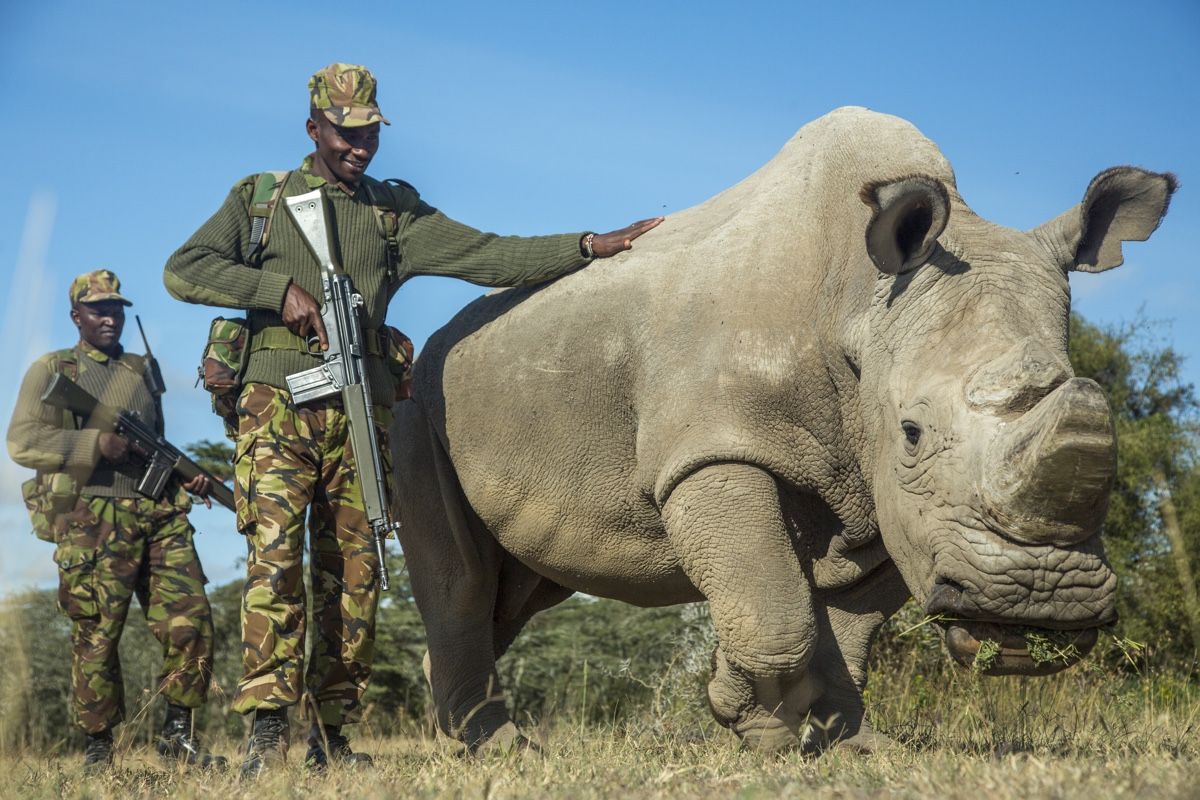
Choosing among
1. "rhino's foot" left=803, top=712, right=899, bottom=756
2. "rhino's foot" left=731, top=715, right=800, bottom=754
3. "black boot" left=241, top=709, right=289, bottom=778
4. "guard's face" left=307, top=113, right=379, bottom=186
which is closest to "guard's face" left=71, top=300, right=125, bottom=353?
"guard's face" left=307, top=113, right=379, bottom=186

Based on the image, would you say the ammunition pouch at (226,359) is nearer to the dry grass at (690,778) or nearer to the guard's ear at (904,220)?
the dry grass at (690,778)

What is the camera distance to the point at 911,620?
10.3m

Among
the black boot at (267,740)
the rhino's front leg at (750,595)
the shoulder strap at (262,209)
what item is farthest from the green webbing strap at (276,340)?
the rhino's front leg at (750,595)

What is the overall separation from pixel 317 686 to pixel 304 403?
4.01 ft

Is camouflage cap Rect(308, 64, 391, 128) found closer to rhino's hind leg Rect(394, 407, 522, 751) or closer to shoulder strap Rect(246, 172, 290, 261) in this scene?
shoulder strap Rect(246, 172, 290, 261)

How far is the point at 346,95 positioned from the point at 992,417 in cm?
321

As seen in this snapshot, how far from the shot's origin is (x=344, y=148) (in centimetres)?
633

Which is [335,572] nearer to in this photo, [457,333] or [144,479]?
[457,333]

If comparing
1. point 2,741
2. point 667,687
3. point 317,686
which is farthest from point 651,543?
point 667,687

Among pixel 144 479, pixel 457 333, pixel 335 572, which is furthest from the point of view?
pixel 144 479

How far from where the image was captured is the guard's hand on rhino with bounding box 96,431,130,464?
798 centimetres

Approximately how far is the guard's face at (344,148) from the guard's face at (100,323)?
8.64 feet

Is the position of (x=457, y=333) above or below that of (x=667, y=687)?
above

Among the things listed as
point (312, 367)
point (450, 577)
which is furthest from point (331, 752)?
point (312, 367)
